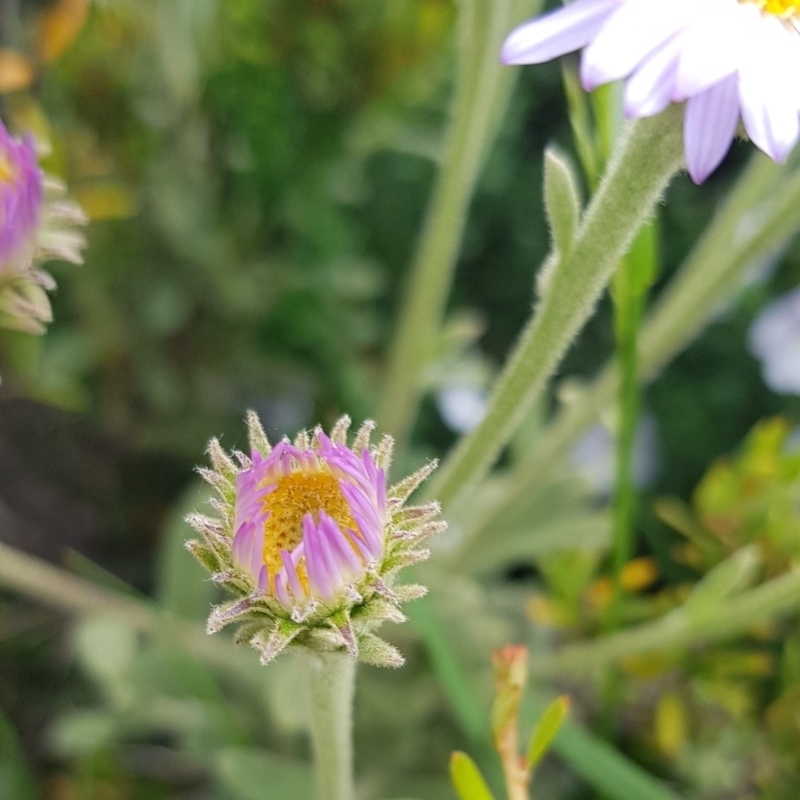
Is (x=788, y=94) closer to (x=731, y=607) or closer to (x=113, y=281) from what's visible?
(x=731, y=607)

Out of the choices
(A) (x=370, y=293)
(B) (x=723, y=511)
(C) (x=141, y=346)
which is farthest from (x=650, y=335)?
(C) (x=141, y=346)

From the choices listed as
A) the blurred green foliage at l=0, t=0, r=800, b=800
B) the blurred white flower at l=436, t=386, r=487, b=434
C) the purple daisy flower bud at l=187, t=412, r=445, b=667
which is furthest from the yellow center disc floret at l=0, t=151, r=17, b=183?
the blurred white flower at l=436, t=386, r=487, b=434

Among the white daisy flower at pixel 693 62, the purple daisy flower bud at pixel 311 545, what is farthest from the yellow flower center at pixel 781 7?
the purple daisy flower bud at pixel 311 545

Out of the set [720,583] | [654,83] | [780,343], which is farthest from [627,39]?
[780,343]

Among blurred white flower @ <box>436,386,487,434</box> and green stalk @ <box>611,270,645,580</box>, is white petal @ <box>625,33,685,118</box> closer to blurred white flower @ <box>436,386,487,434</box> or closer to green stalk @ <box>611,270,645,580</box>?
green stalk @ <box>611,270,645,580</box>

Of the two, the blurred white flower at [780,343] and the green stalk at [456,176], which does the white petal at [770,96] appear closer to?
the green stalk at [456,176]

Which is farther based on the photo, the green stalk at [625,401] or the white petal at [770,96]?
the green stalk at [625,401]

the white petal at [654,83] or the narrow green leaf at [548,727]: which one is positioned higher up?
the white petal at [654,83]
